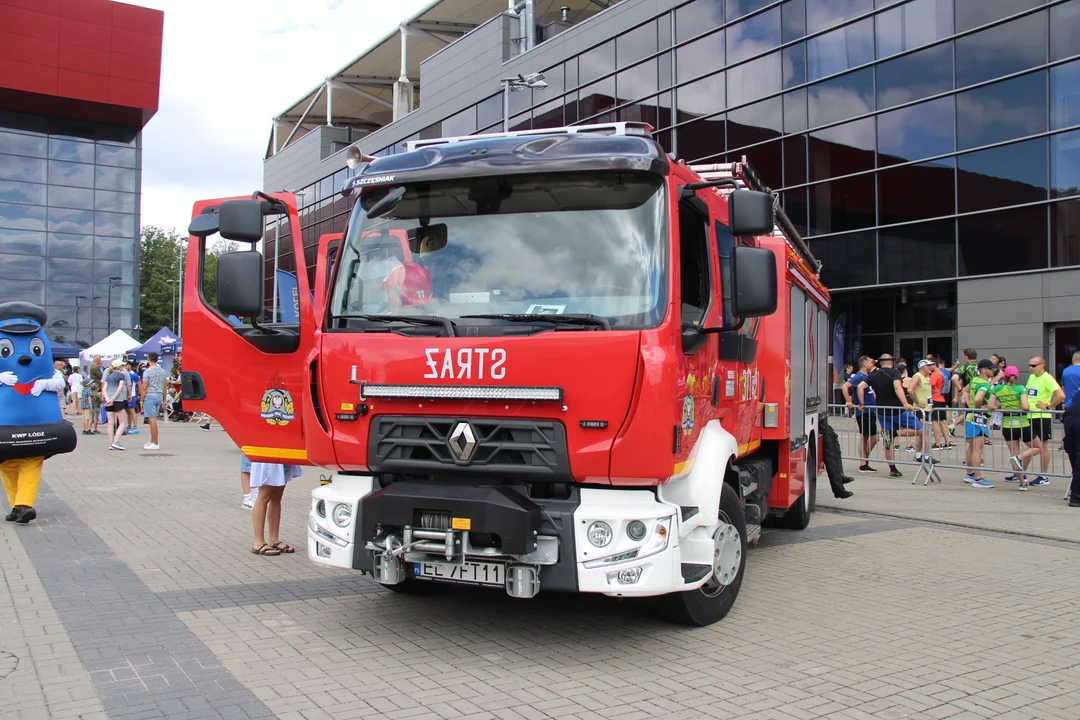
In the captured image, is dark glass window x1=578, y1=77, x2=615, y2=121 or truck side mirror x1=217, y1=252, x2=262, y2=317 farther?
dark glass window x1=578, y1=77, x2=615, y2=121

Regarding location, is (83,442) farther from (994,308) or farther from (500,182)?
(994,308)

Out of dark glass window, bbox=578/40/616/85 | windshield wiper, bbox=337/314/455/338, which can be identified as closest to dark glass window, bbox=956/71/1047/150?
dark glass window, bbox=578/40/616/85

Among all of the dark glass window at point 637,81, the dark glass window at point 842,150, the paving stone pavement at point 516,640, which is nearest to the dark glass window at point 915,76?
the dark glass window at point 842,150

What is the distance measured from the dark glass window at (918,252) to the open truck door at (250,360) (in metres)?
19.1

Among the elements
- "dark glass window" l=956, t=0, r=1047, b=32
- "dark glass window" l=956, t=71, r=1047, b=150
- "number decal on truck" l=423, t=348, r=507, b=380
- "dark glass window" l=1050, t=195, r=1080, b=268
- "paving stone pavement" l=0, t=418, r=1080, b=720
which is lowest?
"paving stone pavement" l=0, t=418, r=1080, b=720

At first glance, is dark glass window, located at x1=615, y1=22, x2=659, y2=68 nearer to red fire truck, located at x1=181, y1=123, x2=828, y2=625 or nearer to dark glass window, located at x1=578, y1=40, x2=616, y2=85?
dark glass window, located at x1=578, y1=40, x2=616, y2=85

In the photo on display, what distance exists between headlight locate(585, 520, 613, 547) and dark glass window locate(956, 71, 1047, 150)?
1885 cm

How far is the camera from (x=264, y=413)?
5992mm

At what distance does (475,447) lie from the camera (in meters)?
4.83

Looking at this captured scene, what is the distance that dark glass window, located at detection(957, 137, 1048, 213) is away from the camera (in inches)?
766

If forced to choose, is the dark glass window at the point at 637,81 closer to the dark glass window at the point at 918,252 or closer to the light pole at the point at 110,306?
the dark glass window at the point at 918,252

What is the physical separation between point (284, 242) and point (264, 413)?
1681 inches

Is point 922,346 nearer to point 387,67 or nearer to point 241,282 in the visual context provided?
point 241,282

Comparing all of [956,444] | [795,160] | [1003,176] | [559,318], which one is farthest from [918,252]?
[559,318]
